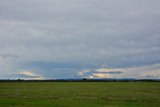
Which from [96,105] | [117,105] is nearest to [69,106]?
[96,105]

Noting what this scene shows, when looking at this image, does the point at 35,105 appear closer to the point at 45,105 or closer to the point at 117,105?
the point at 45,105

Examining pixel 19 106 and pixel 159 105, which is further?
pixel 159 105

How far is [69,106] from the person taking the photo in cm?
3466

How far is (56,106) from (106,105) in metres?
5.52

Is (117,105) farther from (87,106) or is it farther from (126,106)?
(87,106)

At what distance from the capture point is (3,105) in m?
34.3

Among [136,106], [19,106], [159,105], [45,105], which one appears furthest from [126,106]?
[19,106]

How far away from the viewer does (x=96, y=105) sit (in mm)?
35844

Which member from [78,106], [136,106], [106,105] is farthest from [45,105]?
[136,106]

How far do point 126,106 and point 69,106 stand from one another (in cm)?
609

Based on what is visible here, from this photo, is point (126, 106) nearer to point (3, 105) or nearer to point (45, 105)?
point (45, 105)

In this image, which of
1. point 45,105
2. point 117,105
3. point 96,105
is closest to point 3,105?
point 45,105

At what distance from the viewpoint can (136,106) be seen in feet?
117

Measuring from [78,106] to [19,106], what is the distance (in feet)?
19.9
